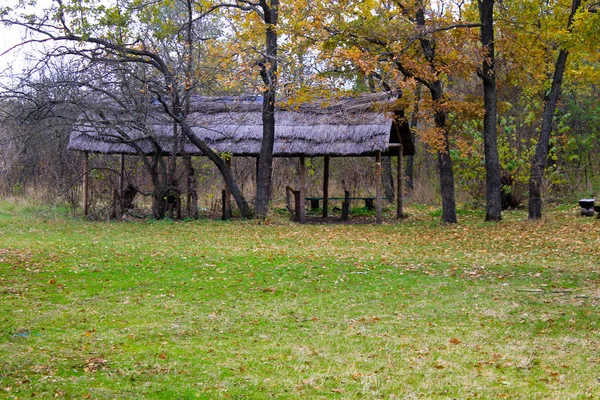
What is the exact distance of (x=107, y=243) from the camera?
52.1 feet

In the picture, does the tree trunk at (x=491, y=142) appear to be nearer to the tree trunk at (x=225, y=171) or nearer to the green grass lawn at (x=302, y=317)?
the green grass lawn at (x=302, y=317)

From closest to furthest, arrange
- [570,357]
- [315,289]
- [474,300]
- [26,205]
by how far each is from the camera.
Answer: [570,357] → [474,300] → [315,289] → [26,205]

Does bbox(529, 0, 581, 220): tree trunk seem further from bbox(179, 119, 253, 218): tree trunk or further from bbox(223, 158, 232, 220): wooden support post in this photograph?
bbox(223, 158, 232, 220): wooden support post

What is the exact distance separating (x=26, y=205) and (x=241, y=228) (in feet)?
31.7

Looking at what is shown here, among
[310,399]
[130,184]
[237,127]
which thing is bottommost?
[310,399]

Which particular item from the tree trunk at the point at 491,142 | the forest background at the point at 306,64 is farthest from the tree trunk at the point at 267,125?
the tree trunk at the point at 491,142

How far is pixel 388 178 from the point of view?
107 ft

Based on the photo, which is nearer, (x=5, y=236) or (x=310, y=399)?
(x=310, y=399)

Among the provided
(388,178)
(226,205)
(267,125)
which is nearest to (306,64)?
(267,125)

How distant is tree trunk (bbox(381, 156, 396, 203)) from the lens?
105 ft

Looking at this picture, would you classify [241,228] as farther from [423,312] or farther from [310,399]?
[310,399]

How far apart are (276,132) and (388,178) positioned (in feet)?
33.0

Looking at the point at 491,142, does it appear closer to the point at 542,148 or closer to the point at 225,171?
the point at 542,148

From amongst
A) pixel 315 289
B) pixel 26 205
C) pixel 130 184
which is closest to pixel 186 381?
pixel 315 289
